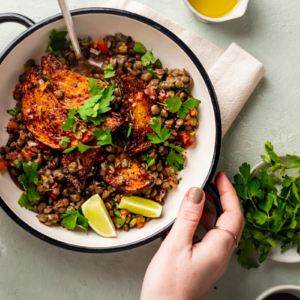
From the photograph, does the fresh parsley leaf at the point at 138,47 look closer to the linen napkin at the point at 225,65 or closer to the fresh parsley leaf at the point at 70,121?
the linen napkin at the point at 225,65

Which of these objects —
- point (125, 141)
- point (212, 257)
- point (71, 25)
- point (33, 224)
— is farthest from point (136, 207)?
point (71, 25)

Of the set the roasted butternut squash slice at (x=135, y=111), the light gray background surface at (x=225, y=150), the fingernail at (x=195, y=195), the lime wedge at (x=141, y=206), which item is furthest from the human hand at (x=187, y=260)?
the light gray background surface at (x=225, y=150)

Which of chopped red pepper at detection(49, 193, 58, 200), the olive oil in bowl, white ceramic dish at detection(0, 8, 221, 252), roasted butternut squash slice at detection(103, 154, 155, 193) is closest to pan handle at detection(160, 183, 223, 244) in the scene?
white ceramic dish at detection(0, 8, 221, 252)

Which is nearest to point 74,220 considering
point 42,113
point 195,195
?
point 42,113

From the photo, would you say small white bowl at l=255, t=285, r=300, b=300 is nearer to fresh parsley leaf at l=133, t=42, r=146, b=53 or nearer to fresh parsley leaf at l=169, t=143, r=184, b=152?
fresh parsley leaf at l=169, t=143, r=184, b=152

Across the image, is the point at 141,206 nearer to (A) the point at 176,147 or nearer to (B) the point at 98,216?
(B) the point at 98,216

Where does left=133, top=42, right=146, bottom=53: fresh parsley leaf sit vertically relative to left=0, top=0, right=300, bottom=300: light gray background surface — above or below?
above
